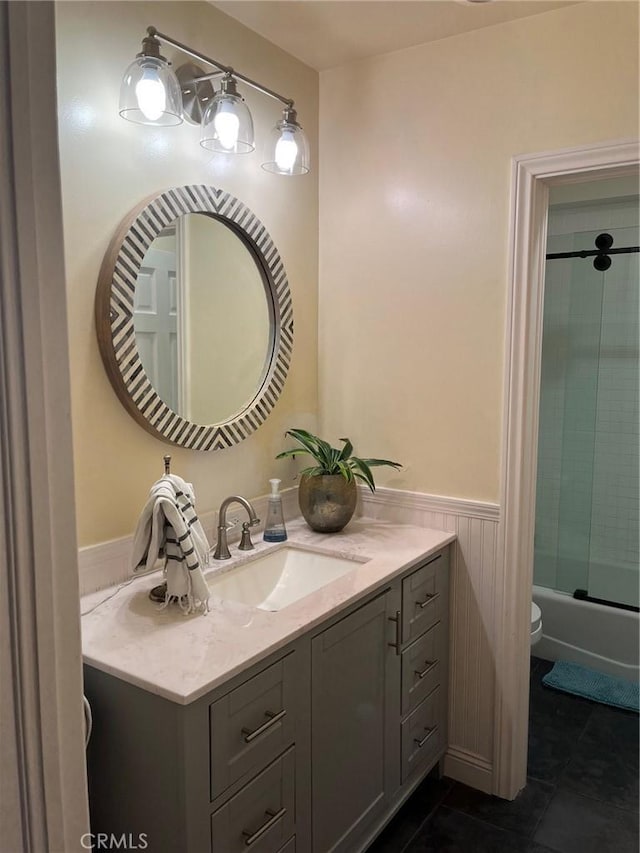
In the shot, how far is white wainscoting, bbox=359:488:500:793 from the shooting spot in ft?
7.09

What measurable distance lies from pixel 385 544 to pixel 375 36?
1606 mm

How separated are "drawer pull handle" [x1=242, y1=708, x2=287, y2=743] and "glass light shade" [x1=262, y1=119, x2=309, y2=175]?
4.94 feet

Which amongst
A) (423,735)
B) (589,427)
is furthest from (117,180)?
(589,427)

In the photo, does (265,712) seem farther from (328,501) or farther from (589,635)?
(589,635)

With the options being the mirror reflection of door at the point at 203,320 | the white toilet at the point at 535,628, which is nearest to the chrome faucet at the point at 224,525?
the mirror reflection of door at the point at 203,320

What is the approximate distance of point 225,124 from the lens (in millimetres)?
1786

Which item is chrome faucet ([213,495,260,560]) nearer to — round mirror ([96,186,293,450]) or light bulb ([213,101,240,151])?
round mirror ([96,186,293,450])

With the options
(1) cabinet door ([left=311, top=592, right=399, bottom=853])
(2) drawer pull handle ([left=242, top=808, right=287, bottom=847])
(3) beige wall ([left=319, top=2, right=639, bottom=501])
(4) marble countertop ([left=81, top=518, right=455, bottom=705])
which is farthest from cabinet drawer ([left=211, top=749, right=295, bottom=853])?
(3) beige wall ([left=319, top=2, right=639, bottom=501])

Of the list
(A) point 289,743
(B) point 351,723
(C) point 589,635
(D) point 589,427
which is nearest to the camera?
(A) point 289,743

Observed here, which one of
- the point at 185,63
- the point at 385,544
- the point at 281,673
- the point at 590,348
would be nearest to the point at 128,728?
the point at 281,673

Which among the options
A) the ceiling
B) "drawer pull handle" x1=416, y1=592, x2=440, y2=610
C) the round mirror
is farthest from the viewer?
"drawer pull handle" x1=416, y1=592, x2=440, y2=610

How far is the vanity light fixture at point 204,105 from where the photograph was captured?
158 cm

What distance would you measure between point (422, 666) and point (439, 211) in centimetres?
146
